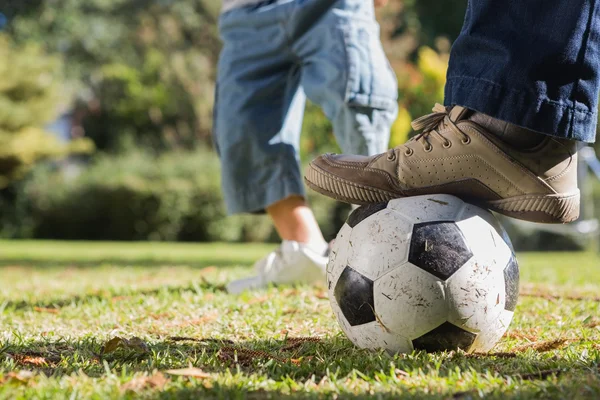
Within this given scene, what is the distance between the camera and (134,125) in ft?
78.5

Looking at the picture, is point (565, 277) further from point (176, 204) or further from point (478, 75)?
point (176, 204)

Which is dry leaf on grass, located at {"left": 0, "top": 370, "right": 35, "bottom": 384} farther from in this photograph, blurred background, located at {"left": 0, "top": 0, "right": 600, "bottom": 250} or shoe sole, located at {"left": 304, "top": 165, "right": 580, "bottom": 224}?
blurred background, located at {"left": 0, "top": 0, "right": 600, "bottom": 250}

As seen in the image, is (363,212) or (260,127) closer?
(363,212)

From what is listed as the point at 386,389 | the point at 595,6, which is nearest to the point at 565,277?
the point at 595,6

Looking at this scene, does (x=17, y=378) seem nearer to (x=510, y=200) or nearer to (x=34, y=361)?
(x=34, y=361)

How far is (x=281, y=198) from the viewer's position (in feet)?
11.4

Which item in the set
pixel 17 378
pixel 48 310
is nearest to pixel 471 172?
pixel 17 378

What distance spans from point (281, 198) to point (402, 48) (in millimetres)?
13664

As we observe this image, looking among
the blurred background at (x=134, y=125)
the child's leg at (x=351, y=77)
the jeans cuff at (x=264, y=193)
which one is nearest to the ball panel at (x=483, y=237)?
the child's leg at (x=351, y=77)

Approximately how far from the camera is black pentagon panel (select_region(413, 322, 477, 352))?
6.35ft

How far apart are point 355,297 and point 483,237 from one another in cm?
42

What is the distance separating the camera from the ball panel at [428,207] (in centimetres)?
199

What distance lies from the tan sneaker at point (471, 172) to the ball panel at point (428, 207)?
0.07 m

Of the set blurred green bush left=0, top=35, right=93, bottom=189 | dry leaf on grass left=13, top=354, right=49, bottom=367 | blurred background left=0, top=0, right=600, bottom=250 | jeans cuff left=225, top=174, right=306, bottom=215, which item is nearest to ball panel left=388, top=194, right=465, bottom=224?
dry leaf on grass left=13, top=354, right=49, bottom=367
